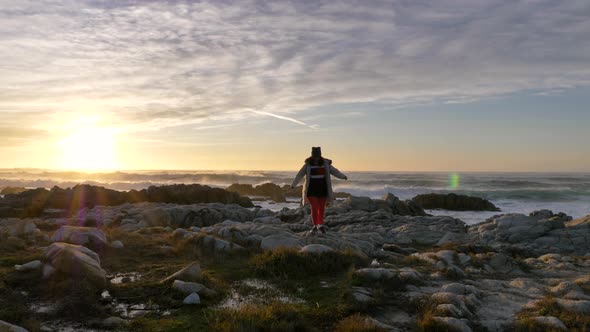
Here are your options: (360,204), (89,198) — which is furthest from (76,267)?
(89,198)

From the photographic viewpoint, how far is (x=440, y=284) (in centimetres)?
720

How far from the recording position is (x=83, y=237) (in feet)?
32.8

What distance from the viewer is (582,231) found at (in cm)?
1736

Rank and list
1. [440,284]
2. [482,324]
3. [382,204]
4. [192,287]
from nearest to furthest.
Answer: [482,324]
[192,287]
[440,284]
[382,204]

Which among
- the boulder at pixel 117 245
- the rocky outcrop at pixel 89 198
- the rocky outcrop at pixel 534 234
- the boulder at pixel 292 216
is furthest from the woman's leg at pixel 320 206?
the rocky outcrop at pixel 89 198

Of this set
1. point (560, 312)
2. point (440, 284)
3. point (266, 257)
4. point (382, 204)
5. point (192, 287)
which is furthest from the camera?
point (382, 204)

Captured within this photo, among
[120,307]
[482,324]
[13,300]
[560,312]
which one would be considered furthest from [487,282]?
[13,300]

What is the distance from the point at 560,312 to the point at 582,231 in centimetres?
1464

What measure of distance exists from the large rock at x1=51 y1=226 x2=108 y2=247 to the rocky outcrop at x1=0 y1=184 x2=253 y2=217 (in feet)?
56.9

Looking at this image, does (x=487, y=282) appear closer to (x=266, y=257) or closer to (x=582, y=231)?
(x=266, y=257)

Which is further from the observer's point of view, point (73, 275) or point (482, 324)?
point (73, 275)

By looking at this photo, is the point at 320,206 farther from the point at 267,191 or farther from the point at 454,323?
the point at 267,191

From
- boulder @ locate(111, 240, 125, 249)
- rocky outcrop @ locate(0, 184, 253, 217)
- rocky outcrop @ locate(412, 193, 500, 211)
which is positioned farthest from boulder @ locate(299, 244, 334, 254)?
rocky outcrop @ locate(412, 193, 500, 211)

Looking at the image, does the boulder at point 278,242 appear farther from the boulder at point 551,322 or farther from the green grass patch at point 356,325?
the boulder at point 551,322
